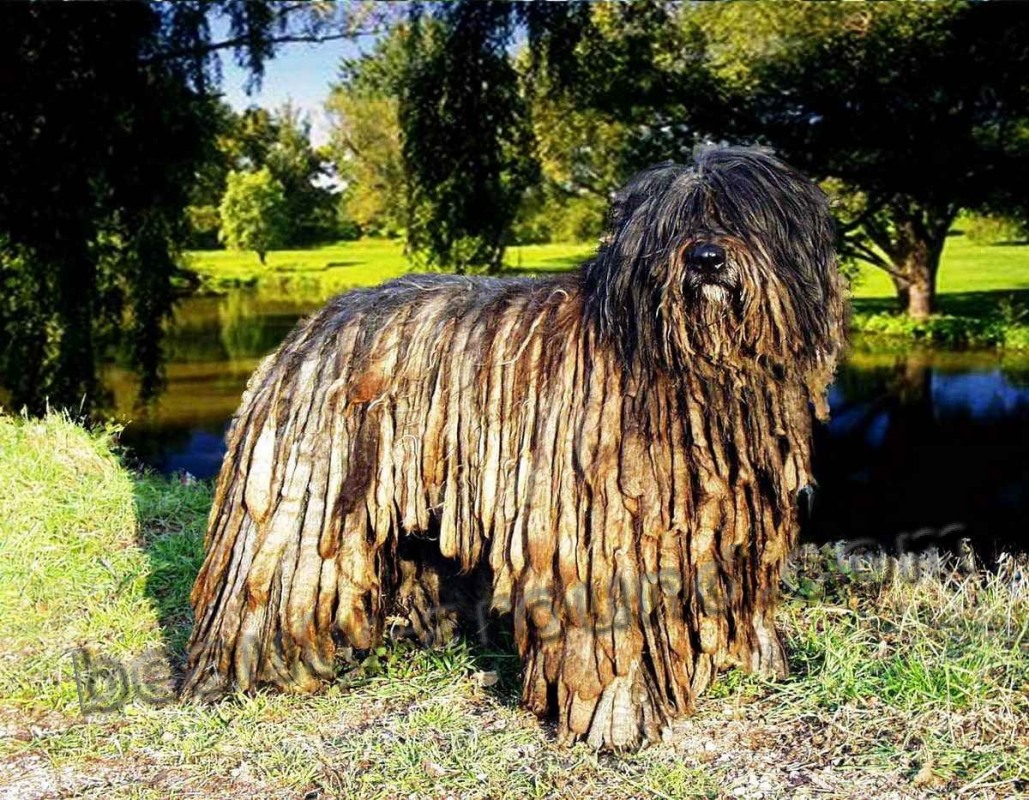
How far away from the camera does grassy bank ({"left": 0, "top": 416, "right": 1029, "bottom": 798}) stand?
10.3 ft

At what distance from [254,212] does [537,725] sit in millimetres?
10589

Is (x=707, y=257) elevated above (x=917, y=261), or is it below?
above

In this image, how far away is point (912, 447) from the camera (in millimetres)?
8812

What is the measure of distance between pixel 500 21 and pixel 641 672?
474 centimetres

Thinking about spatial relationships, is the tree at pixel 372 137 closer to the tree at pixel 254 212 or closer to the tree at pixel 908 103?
the tree at pixel 254 212

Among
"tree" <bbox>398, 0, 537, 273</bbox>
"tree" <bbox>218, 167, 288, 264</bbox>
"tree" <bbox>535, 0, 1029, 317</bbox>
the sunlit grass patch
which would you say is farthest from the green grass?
the sunlit grass patch

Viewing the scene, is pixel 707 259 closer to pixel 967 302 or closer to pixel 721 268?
pixel 721 268

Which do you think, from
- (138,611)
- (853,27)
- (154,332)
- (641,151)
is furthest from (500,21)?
(138,611)

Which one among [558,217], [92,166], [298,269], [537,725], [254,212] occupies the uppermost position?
[92,166]

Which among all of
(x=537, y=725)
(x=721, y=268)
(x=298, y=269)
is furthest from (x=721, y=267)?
(x=298, y=269)

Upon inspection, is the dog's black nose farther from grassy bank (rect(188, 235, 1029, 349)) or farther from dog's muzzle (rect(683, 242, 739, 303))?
grassy bank (rect(188, 235, 1029, 349))

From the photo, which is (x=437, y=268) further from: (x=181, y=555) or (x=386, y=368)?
(x=386, y=368)

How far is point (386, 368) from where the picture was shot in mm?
3371

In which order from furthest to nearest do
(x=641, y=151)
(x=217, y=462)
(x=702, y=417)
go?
1. (x=217, y=462)
2. (x=641, y=151)
3. (x=702, y=417)
